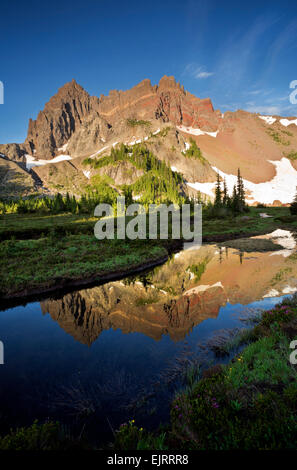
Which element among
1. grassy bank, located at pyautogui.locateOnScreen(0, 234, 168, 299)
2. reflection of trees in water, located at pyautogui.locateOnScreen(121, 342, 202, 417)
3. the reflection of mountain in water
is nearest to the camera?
reflection of trees in water, located at pyautogui.locateOnScreen(121, 342, 202, 417)

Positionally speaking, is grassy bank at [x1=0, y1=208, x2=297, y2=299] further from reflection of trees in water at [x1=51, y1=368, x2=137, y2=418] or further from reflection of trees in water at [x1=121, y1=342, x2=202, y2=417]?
reflection of trees in water at [x1=121, y1=342, x2=202, y2=417]

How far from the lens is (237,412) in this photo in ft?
19.4

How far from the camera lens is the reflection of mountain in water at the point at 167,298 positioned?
14617 mm

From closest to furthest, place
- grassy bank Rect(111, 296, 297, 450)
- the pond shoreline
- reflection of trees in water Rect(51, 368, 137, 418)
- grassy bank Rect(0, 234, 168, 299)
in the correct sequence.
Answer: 1. grassy bank Rect(111, 296, 297, 450)
2. reflection of trees in water Rect(51, 368, 137, 418)
3. the pond shoreline
4. grassy bank Rect(0, 234, 168, 299)

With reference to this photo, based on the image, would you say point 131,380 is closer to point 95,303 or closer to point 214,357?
point 214,357

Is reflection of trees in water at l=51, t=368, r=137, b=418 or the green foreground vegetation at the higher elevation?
the green foreground vegetation

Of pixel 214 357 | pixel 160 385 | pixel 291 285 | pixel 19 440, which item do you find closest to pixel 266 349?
pixel 214 357

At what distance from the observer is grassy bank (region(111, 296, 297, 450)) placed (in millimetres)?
4965

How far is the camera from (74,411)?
7957 mm

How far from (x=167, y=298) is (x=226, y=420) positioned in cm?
1302


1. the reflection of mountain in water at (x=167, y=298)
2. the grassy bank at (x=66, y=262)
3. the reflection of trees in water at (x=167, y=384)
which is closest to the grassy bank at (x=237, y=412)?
the reflection of trees in water at (x=167, y=384)

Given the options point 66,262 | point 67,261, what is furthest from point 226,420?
point 67,261

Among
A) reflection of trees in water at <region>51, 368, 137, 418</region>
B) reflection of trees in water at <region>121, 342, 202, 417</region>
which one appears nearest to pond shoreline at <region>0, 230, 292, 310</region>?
reflection of trees in water at <region>51, 368, 137, 418</region>
